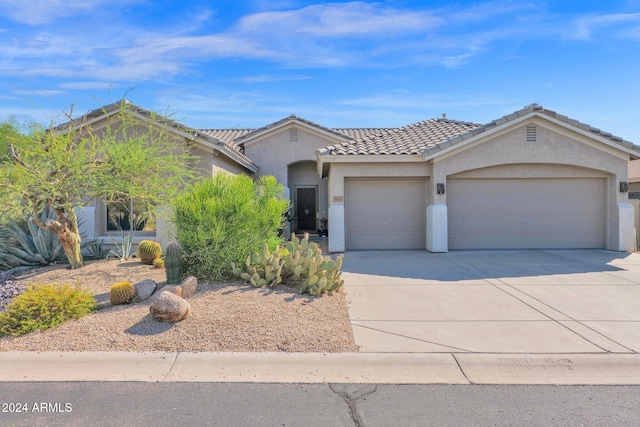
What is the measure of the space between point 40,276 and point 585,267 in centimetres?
1236

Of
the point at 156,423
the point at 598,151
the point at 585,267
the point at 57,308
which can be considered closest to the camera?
the point at 156,423

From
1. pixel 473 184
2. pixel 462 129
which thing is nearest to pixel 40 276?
pixel 473 184

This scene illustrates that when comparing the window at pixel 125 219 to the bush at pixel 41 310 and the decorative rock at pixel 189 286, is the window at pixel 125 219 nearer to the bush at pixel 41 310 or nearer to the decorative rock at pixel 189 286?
the decorative rock at pixel 189 286

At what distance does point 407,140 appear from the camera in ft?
48.4

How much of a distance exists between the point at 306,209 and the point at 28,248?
12.7 m

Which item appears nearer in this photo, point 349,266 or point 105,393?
point 105,393

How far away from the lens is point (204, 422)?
3.71 metres

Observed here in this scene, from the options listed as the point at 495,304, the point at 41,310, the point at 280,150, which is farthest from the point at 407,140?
the point at 41,310

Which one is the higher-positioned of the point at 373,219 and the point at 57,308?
the point at 373,219

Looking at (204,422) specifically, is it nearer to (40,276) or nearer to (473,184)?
(40,276)

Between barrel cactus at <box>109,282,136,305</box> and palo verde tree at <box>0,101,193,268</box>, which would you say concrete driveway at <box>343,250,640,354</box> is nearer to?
barrel cactus at <box>109,282,136,305</box>

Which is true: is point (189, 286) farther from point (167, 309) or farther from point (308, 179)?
point (308, 179)

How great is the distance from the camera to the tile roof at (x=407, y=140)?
13.4 metres

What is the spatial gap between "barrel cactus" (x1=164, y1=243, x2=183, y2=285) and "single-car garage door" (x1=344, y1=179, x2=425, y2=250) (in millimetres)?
7529
